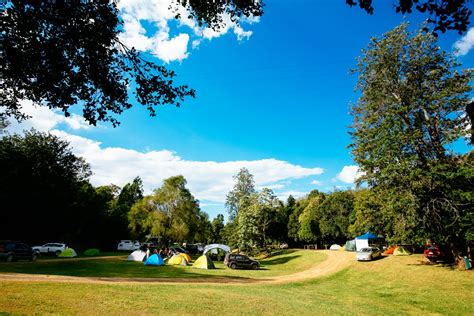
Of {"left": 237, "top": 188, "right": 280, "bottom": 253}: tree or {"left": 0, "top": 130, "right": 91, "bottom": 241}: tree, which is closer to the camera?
{"left": 0, "top": 130, "right": 91, "bottom": 241}: tree

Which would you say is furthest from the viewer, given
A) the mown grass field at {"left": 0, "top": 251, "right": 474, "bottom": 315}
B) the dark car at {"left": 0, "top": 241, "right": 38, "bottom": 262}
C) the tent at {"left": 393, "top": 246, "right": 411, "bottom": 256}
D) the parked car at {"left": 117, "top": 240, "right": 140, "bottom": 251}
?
the parked car at {"left": 117, "top": 240, "right": 140, "bottom": 251}

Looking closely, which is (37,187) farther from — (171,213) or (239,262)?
(239,262)

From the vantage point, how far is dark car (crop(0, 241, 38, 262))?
22.6 m

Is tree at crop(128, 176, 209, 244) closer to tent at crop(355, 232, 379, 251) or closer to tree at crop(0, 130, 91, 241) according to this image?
tree at crop(0, 130, 91, 241)

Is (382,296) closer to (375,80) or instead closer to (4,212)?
(375,80)

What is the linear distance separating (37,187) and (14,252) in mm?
16923

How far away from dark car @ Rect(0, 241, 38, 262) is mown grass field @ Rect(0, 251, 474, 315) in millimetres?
13176

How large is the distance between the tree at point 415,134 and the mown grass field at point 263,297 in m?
3.73

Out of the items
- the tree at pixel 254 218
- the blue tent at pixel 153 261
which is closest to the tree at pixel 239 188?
the tree at pixel 254 218

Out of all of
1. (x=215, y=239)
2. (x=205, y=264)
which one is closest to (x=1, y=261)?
(x=205, y=264)

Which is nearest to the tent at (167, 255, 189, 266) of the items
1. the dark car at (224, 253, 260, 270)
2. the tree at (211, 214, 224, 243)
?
the dark car at (224, 253, 260, 270)

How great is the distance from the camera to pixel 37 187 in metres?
38.0

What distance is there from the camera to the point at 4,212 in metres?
36.0

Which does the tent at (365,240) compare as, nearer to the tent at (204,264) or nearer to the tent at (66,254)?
the tent at (204,264)
